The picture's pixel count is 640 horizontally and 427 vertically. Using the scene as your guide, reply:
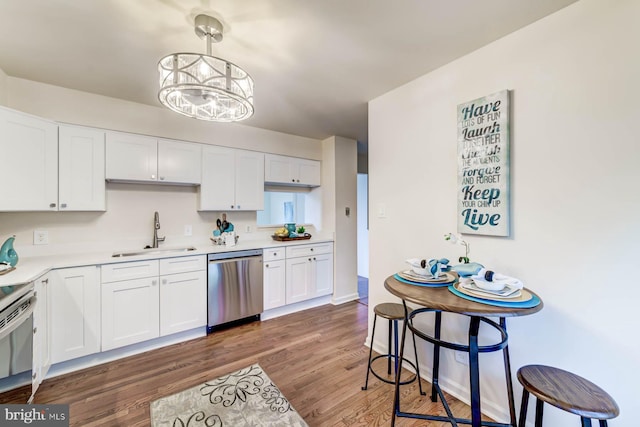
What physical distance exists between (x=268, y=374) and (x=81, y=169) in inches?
98.8

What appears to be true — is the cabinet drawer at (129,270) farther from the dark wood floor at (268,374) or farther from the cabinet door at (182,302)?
the dark wood floor at (268,374)

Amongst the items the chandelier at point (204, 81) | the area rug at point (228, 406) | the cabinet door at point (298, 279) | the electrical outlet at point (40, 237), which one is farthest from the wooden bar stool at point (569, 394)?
the electrical outlet at point (40, 237)

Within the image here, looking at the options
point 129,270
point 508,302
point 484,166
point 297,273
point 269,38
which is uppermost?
point 269,38

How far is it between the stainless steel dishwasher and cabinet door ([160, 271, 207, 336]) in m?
0.08

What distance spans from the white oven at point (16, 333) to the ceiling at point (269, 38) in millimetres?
1649

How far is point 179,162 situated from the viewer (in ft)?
9.18

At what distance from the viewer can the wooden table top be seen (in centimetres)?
111

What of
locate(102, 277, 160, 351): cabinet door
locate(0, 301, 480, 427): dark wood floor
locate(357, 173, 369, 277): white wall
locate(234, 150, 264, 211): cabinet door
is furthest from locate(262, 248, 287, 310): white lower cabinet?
locate(357, 173, 369, 277): white wall

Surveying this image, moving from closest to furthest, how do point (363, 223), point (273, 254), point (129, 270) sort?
point (129, 270) < point (273, 254) < point (363, 223)

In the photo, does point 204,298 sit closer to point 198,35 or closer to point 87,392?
point 87,392

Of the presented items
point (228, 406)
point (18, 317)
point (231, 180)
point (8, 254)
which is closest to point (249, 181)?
point (231, 180)

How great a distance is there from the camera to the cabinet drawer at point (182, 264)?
2459 mm

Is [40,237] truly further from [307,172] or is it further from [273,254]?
[307,172]

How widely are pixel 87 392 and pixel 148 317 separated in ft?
2.05
